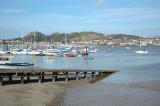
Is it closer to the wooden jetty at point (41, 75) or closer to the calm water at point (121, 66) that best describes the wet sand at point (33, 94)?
the wooden jetty at point (41, 75)

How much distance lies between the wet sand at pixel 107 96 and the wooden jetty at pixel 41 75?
3.81 metres

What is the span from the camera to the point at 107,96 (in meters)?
32.9

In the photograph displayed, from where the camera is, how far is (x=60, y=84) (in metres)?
39.8

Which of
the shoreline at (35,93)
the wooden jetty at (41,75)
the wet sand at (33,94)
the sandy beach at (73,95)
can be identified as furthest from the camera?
the wooden jetty at (41,75)

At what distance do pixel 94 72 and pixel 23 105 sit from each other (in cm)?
2268

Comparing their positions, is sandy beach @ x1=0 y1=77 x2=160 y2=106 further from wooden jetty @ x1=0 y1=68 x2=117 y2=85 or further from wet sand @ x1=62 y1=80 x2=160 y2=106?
wooden jetty @ x1=0 y1=68 x2=117 y2=85

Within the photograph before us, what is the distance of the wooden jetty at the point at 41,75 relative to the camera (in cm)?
3863

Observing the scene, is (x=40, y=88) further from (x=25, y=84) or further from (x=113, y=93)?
(x=113, y=93)

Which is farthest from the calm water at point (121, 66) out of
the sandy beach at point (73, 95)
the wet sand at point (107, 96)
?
the sandy beach at point (73, 95)

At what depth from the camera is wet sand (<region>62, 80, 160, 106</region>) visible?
28.9 metres

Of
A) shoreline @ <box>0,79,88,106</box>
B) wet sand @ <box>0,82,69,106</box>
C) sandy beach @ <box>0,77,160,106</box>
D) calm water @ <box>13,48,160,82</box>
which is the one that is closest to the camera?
wet sand @ <box>0,82,69,106</box>

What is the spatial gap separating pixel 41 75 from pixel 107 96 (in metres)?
9.97

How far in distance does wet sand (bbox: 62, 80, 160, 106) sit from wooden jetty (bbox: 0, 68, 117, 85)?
381 cm

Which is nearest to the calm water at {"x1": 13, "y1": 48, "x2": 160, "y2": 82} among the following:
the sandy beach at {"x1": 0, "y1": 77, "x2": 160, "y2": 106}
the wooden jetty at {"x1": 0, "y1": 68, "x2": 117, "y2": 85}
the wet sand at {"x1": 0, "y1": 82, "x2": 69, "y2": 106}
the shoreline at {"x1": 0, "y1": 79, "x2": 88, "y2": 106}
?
the wooden jetty at {"x1": 0, "y1": 68, "x2": 117, "y2": 85}
